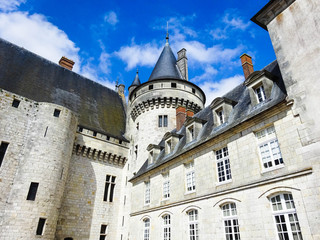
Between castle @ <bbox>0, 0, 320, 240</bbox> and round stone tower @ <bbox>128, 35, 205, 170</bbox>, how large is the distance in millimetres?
79

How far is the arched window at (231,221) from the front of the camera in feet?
23.0

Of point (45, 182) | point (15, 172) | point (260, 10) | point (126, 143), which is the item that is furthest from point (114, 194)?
point (260, 10)

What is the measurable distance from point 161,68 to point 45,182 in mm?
11575

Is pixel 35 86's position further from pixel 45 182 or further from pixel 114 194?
pixel 114 194

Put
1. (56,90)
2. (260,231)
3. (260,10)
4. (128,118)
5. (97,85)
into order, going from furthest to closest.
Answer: (97,85)
(128,118)
(56,90)
(260,10)
(260,231)

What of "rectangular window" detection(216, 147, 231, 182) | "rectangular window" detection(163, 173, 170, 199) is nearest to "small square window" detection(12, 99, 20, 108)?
"rectangular window" detection(163, 173, 170, 199)

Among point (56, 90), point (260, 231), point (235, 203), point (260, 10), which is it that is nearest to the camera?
point (260, 231)

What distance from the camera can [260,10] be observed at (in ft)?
27.5

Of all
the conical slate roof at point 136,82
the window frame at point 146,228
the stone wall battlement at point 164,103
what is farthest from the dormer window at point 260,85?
the conical slate roof at point 136,82

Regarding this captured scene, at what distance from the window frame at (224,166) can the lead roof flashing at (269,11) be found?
480 cm

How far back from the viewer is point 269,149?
22.6ft

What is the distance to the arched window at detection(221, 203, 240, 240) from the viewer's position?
7016 millimetres

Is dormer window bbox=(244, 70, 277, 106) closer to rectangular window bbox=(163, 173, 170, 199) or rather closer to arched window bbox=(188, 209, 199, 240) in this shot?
arched window bbox=(188, 209, 199, 240)

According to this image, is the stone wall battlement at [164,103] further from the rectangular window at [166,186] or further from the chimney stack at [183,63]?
the rectangular window at [166,186]
